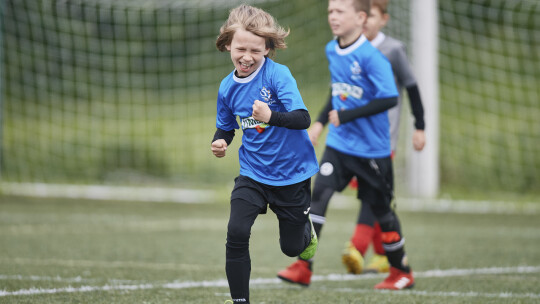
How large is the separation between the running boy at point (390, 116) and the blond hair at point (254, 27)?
4.84ft

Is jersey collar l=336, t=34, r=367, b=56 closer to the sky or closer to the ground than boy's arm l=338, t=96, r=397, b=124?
closer to the sky

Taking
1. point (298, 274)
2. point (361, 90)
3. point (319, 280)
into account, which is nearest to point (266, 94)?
point (361, 90)

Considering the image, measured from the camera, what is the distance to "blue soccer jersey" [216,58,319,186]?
333 centimetres

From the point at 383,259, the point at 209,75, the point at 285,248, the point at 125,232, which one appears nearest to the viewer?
the point at 285,248

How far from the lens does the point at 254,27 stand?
323cm

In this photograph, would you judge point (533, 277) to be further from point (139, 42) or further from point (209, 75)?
point (139, 42)

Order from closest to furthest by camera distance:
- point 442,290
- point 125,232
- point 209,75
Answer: point 442,290 → point 125,232 → point 209,75

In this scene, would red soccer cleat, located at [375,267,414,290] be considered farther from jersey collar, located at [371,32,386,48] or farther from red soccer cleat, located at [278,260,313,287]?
jersey collar, located at [371,32,386,48]

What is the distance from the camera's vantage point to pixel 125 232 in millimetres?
6703

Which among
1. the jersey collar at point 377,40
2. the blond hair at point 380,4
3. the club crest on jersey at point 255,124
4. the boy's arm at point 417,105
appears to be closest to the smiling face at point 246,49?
the club crest on jersey at point 255,124

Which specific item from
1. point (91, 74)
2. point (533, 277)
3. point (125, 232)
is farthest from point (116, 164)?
point (533, 277)

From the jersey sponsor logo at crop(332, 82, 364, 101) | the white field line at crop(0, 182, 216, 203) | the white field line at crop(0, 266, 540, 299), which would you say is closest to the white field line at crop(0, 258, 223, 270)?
the white field line at crop(0, 266, 540, 299)

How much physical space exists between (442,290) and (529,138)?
26.1 feet

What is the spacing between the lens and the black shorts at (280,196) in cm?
334
